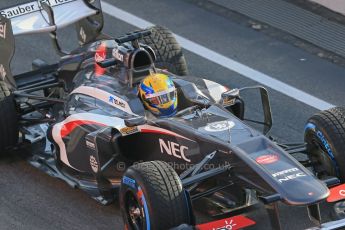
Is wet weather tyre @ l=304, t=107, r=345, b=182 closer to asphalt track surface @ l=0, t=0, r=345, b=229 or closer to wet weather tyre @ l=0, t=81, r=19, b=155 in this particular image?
asphalt track surface @ l=0, t=0, r=345, b=229

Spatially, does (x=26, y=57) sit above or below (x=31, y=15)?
below

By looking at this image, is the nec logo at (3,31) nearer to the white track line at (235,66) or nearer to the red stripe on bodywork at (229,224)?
the white track line at (235,66)

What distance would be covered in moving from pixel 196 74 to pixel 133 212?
4.99 m

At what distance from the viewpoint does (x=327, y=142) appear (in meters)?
9.95

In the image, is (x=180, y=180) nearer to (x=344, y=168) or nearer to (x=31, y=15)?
(x=344, y=168)

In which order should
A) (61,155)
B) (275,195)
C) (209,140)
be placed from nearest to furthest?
(275,195) → (209,140) → (61,155)

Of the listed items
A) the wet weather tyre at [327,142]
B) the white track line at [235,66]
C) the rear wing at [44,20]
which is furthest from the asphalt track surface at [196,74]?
the rear wing at [44,20]

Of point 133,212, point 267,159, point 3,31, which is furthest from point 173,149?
point 3,31

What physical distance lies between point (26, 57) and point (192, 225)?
21.0 ft

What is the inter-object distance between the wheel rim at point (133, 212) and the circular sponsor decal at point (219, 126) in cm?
103

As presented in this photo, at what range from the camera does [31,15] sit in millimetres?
12305

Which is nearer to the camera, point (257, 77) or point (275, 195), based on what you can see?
point (275, 195)

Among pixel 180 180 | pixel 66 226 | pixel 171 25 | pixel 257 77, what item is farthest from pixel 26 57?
pixel 180 180

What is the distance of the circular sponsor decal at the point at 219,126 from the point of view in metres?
9.79
